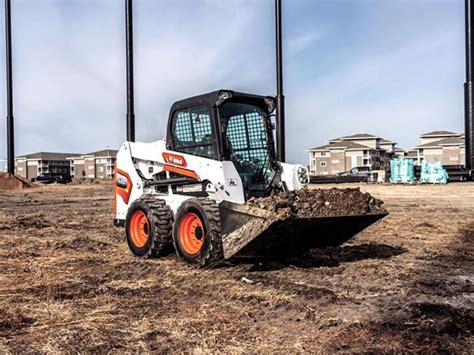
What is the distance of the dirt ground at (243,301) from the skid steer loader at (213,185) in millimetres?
415

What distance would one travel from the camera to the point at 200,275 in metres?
6.53

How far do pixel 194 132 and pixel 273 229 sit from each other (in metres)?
2.27

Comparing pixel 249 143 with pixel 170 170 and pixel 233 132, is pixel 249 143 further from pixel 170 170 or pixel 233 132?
pixel 170 170

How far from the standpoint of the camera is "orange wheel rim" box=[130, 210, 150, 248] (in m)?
8.09

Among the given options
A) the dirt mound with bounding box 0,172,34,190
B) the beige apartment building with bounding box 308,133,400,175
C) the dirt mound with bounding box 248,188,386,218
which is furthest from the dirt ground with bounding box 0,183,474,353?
the beige apartment building with bounding box 308,133,400,175

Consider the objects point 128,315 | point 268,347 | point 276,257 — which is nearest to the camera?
point 268,347

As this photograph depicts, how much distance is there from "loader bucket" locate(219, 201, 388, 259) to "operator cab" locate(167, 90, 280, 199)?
907mm

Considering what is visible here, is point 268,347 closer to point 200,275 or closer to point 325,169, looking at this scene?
point 200,275

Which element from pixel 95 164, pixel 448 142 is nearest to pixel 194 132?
pixel 448 142

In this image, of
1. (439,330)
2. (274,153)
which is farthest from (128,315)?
(274,153)

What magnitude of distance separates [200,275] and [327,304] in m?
1.95

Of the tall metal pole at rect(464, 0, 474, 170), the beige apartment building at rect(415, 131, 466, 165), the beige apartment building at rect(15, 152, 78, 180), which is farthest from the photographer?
the beige apartment building at rect(15, 152, 78, 180)

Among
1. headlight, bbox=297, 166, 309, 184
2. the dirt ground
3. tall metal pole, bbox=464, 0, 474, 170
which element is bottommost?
the dirt ground

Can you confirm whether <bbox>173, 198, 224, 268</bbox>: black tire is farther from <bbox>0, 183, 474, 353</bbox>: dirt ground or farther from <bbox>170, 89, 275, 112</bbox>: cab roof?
<bbox>170, 89, 275, 112</bbox>: cab roof
